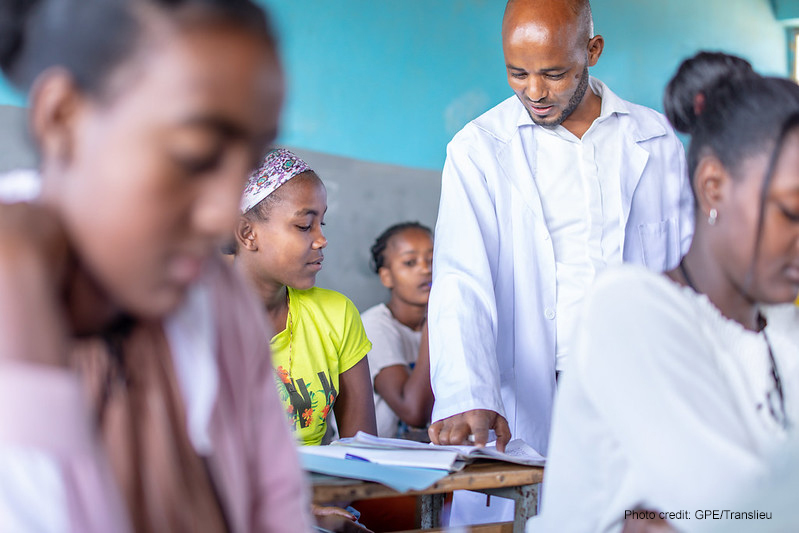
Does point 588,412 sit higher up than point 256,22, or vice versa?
point 256,22

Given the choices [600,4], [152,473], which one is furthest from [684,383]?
[600,4]

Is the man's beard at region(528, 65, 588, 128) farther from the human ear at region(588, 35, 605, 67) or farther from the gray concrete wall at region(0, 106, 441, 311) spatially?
the gray concrete wall at region(0, 106, 441, 311)

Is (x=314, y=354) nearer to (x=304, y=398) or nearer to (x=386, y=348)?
(x=304, y=398)

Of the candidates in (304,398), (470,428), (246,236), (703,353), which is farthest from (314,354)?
(703,353)

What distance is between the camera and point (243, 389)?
2.93ft

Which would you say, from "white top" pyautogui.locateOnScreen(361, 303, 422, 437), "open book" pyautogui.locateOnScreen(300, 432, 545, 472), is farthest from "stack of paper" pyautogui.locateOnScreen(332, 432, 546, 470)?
"white top" pyautogui.locateOnScreen(361, 303, 422, 437)

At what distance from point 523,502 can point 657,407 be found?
55cm

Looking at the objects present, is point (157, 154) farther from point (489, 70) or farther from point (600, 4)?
point (600, 4)

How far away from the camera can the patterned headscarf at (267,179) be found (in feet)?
7.90

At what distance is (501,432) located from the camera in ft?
6.07

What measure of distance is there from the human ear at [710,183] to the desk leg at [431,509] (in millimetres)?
1115

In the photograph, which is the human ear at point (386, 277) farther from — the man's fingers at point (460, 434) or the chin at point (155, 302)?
the chin at point (155, 302)

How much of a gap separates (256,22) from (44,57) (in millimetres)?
190

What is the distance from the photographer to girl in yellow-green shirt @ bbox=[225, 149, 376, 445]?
2357 millimetres
